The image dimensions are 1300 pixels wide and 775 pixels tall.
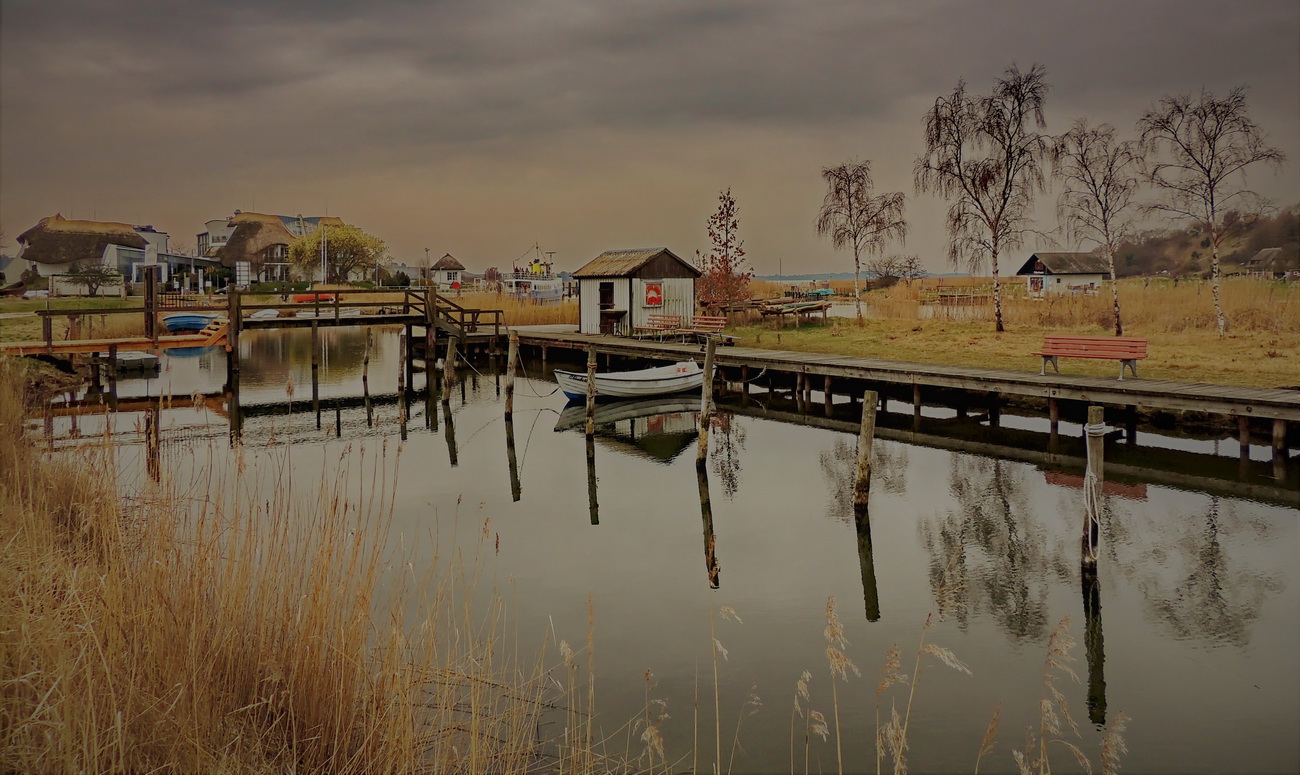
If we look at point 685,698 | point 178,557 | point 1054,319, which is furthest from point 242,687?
point 1054,319

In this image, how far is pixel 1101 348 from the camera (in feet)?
60.9

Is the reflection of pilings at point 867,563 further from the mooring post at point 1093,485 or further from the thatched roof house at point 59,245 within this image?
the thatched roof house at point 59,245

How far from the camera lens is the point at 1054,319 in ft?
107

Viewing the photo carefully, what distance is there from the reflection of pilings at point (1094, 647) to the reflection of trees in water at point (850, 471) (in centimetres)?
385

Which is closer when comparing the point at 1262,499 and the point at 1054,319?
the point at 1262,499

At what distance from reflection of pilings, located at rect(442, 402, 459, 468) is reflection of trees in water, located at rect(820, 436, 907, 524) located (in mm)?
7482

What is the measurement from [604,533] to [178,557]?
830 centimetres

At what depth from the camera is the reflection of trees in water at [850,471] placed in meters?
14.9

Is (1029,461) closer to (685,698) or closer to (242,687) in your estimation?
(685,698)

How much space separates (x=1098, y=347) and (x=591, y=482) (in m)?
10.8

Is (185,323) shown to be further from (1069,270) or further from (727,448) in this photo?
(1069,270)

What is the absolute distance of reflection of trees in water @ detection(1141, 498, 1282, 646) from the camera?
9.43m

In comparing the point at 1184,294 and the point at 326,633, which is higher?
the point at 1184,294

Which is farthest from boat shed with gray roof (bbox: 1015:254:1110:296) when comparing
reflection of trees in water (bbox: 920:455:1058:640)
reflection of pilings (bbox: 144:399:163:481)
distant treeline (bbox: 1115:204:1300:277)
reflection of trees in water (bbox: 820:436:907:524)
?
reflection of pilings (bbox: 144:399:163:481)
